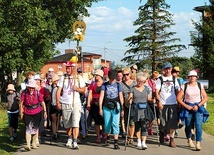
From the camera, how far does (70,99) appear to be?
9.78 m

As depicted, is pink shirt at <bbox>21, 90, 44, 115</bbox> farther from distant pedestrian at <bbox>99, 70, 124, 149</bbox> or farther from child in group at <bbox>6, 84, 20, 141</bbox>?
child in group at <bbox>6, 84, 20, 141</bbox>

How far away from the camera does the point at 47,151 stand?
9.48m

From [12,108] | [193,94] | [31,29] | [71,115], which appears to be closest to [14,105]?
[12,108]

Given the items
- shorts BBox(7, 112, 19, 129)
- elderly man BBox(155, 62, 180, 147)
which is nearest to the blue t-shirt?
elderly man BBox(155, 62, 180, 147)

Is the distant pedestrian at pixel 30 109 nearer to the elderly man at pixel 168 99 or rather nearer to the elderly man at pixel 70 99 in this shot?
the elderly man at pixel 70 99

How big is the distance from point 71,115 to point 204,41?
120ft

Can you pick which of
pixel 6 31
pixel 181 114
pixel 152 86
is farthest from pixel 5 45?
pixel 181 114

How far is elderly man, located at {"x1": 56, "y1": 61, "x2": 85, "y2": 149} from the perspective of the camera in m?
9.77

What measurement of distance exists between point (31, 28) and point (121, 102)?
11.8 metres

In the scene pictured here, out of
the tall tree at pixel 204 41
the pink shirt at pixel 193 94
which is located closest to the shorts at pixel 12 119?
the pink shirt at pixel 193 94

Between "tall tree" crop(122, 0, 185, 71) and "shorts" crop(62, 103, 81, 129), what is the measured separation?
37868 millimetres

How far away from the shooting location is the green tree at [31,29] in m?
20.2


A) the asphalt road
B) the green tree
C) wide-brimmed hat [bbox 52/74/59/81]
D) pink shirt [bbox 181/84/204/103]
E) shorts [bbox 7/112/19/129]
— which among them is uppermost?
the green tree

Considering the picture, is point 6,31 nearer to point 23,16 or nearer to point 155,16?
point 23,16
